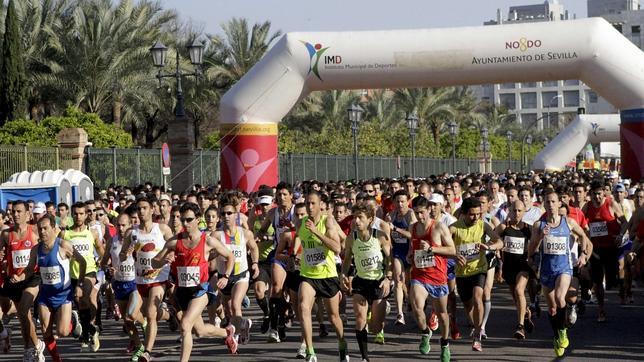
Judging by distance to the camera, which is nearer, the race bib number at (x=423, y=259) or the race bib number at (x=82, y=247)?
the race bib number at (x=423, y=259)

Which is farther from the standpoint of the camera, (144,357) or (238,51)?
(238,51)

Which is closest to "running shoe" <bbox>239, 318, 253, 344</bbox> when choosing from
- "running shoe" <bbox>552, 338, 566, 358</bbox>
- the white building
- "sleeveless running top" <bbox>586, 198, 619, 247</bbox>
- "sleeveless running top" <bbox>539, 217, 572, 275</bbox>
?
"sleeveless running top" <bbox>539, 217, 572, 275</bbox>

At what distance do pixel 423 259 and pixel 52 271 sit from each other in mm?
3471

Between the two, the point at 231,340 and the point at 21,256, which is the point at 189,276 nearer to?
the point at 231,340

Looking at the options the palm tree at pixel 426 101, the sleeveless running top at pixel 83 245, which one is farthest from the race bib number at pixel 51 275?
the palm tree at pixel 426 101

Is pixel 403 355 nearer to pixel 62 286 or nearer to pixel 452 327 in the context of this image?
pixel 452 327

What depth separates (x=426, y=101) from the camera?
55.2 meters

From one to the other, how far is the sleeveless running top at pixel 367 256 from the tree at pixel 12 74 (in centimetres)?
2628

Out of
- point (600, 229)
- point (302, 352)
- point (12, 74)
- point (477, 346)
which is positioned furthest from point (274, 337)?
point (12, 74)

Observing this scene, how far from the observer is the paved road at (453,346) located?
Result: 11.1 metres

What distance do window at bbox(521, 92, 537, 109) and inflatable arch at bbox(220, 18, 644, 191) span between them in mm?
146543

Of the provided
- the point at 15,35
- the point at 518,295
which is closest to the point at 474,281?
the point at 518,295

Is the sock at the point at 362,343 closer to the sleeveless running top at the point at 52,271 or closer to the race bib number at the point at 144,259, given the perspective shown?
the race bib number at the point at 144,259

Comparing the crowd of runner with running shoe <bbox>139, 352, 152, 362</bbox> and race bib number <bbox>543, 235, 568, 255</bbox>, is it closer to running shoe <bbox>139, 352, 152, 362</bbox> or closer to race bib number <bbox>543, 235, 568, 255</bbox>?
→ race bib number <bbox>543, 235, 568, 255</bbox>
